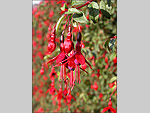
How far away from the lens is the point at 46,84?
8.48ft

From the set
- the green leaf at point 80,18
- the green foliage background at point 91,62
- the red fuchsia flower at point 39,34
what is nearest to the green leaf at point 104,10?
the green foliage background at point 91,62

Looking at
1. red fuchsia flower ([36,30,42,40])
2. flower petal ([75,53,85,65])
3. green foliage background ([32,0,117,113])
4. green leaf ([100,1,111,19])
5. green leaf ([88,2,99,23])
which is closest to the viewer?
flower petal ([75,53,85,65])

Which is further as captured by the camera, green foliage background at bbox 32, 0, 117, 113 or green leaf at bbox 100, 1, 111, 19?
green foliage background at bbox 32, 0, 117, 113

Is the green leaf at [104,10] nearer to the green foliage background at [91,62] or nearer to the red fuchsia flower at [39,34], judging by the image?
the green foliage background at [91,62]

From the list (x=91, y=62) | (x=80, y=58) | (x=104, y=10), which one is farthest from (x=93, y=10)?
(x=91, y=62)

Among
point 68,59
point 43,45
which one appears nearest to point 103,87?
point 68,59

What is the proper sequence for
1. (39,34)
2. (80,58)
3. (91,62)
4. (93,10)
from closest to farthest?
(80,58) < (93,10) < (91,62) < (39,34)

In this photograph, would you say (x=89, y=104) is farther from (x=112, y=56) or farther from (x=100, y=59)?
(x=112, y=56)

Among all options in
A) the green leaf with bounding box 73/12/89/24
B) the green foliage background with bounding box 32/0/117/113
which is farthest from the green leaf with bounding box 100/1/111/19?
the green leaf with bounding box 73/12/89/24

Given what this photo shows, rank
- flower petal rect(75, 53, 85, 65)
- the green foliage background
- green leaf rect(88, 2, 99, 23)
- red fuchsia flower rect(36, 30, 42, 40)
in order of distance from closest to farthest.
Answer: flower petal rect(75, 53, 85, 65) → green leaf rect(88, 2, 99, 23) → the green foliage background → red fuchsia flower rect(36, 30, 42, 40)

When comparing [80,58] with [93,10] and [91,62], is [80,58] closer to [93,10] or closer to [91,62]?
[93,10]

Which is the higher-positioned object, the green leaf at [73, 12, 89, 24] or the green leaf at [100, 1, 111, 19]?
the green leaf at [100, 1, 111, 19]

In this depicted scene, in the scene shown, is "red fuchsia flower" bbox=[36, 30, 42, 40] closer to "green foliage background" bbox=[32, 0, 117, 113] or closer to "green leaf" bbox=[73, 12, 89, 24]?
"green foliage background" bbox=[32, 0, 117, 113]

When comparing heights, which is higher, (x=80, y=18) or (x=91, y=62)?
(x=80, y=18)
